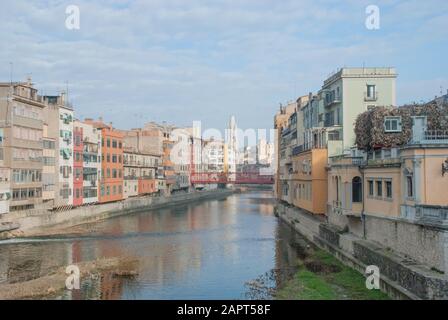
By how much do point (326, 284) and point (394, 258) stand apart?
419 cm

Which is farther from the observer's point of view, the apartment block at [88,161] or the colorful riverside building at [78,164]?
the apartment block at [88,161]

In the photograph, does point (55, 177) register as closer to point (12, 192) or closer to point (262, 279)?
point (12, 192)

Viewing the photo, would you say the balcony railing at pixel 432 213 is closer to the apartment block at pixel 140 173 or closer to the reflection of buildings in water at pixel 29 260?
the reflection of buildings in water at pixel 29 260

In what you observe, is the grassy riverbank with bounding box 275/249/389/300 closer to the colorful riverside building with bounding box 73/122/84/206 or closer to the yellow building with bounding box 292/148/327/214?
the yellow building with bounding box 292/148/327/214

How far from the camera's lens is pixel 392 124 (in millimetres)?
29438

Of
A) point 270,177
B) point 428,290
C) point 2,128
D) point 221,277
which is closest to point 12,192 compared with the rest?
point 2,128

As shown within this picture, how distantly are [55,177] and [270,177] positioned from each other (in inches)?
2083

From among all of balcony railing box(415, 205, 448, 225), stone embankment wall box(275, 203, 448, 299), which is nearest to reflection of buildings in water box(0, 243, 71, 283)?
stone embankment wall box(275, 203, 448, 299)

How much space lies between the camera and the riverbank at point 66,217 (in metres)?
43.3

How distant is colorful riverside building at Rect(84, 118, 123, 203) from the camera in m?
65.9

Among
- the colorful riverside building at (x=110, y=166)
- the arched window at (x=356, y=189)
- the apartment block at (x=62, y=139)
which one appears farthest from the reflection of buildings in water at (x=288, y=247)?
the colorful riverside building at (x=110, y=166)

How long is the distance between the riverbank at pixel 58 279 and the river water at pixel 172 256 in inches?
27.0

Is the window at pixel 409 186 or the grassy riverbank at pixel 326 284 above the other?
the window at pixel 409 186

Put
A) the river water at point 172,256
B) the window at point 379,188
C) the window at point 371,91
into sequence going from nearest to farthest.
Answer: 1. the river water at point 172,256
2. the window at point 379,188
3. the window at point 371,91
